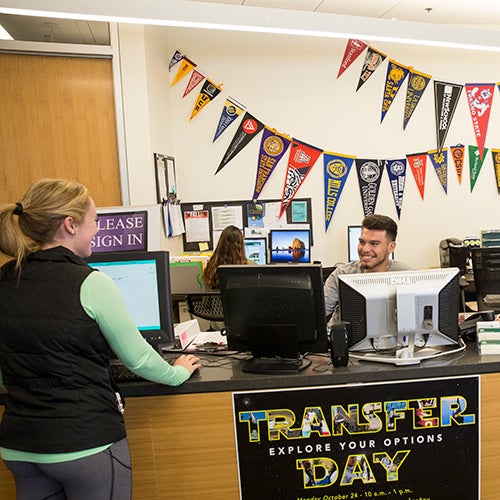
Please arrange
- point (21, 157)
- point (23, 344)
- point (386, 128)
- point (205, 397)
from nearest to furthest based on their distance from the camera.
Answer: point (23, 344), point (205, 397), point (21, 157), point (386, 128)

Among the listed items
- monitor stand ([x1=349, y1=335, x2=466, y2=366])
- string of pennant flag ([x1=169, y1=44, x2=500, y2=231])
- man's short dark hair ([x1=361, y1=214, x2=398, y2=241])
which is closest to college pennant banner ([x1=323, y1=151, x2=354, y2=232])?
string of pennant flag ([x1=169, y1=44, x2=500, y2=231])

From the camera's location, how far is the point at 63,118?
11.9ft

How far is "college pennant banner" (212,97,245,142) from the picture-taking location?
471 centimetres

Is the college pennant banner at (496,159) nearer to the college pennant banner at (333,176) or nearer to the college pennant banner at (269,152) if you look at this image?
the college pennant banner at (333,176)

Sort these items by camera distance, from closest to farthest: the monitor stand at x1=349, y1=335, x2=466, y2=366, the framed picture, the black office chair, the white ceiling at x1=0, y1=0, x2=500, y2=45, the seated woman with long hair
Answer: the monitor stand at x1=349, y1=335, x2=466, y2=366 → the black office chair → the seated woman with long hair → the white ceiling at x1=0, y1=0, x2=500, y2=45 → the framed picture

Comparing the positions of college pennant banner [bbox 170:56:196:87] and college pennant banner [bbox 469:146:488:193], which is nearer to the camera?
college pennant banner [bbox 170:56:196:87]

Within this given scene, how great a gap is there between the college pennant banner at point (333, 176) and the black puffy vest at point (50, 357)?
12.4 ft

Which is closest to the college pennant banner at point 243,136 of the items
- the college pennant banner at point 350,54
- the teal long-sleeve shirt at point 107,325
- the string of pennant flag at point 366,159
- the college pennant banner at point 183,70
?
the string of pennant flag at point 366,159

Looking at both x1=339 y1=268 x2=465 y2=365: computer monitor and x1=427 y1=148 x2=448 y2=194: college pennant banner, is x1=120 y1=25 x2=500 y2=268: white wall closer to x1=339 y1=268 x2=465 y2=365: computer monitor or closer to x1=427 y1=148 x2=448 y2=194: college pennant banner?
x1=427 y1=148 x2=448 y2=194: college pennant banner

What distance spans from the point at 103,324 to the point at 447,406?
1.31 m

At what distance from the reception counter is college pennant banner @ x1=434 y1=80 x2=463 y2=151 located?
3581 mm

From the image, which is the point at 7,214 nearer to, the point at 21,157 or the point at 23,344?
the point at 23,344

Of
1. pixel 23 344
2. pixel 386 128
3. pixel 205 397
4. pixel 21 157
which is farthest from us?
pixel 386 128

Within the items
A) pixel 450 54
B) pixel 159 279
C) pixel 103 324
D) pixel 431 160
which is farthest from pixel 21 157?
pixel 450 54
